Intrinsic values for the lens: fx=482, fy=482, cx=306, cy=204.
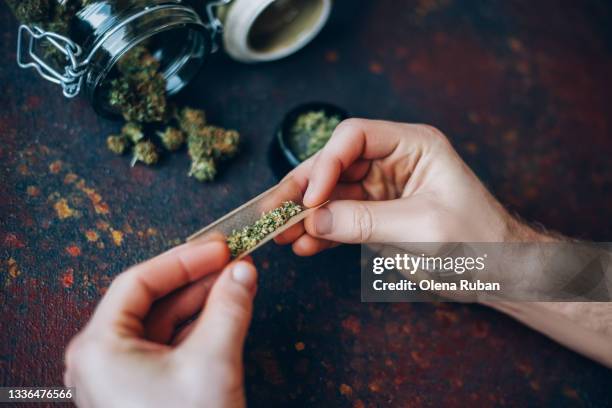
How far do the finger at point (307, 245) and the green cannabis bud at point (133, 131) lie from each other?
15.4 inches

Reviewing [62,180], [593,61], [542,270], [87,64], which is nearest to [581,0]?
[593,61]

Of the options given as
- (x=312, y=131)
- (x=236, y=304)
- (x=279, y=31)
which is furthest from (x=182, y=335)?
(x=279, y=31)

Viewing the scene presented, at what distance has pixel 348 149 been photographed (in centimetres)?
90

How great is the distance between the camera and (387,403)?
0.95 metres

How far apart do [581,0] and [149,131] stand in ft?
4.41

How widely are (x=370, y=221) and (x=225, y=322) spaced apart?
322 millimetres

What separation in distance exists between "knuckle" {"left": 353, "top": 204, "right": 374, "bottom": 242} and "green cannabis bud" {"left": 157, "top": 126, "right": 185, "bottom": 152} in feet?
1.37

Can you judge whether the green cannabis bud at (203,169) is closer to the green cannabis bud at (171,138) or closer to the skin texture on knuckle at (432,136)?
the green cannabis bud at (171,138)

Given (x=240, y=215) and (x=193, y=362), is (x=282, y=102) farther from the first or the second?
(x=193, y=362)

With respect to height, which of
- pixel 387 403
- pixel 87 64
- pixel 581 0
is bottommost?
pixel 387 403

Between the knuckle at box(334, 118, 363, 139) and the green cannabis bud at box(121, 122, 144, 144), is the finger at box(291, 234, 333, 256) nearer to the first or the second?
the knuckle at box(334, 118, 363, 139)

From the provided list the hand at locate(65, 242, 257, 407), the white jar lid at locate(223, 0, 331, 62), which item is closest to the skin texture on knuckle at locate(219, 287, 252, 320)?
the hand at locate(65, 242, 257, 407)

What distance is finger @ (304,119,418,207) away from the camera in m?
0.87

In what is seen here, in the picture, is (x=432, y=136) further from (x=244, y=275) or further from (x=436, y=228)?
(x=244, y=275)
